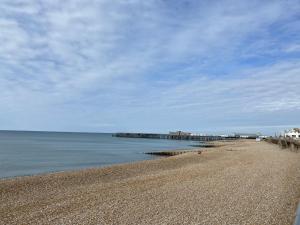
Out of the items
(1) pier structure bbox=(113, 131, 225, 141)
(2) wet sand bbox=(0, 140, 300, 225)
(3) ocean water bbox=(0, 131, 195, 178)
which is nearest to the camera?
(2) wet sand bbox=(0, 140, 300, 225)

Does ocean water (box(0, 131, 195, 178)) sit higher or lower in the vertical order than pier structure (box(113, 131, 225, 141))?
lower

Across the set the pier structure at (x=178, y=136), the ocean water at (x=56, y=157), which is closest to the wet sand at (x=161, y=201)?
the ocean water at (x=56, y=157)

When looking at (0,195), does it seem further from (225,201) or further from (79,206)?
(225,201)

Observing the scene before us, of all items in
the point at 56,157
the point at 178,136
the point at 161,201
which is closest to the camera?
the point at 161,201

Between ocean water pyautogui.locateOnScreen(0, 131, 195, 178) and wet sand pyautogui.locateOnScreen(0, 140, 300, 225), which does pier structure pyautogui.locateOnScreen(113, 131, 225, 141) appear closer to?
ocean water pyautogui.locateOnScreen(0, 131, 195, 178)

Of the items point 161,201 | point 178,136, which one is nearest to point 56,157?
point 161,201

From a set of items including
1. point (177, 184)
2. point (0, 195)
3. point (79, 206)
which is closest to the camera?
point (79, 206)

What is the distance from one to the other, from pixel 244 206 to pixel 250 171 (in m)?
9.49

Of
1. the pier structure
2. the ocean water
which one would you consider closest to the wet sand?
the ocean water

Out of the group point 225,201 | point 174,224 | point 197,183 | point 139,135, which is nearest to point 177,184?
point 197,183

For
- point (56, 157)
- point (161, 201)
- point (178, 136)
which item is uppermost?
point (178, 136)

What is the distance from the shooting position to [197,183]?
53.0 feet

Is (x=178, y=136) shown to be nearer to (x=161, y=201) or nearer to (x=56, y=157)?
(x=56, y=157)

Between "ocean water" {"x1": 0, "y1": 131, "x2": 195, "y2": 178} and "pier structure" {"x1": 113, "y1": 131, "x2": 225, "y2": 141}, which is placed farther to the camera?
"pier structure" {"x1": 113, "y1": 131, "x2": 225, "y2": 141}
